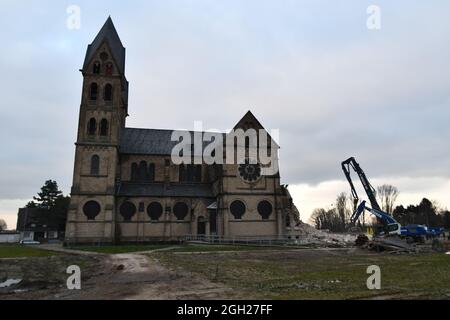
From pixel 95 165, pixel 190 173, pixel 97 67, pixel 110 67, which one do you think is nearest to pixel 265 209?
pixel 190 173

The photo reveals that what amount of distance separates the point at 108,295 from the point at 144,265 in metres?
9.82

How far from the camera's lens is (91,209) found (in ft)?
144

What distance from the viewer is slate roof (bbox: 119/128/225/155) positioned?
51156 millimetres

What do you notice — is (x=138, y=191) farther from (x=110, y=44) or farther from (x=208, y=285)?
(x=208, y=285)

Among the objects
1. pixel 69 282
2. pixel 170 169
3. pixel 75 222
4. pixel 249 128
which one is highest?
pixel 249 128

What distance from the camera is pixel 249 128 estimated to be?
4816 centimetres

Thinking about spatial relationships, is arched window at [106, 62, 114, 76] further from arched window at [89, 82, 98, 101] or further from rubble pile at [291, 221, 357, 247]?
rubble pile at [291, 221, 357, 247]

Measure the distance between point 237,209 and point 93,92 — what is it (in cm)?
2519

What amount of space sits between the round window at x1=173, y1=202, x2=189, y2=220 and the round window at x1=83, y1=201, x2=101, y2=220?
31.8ft

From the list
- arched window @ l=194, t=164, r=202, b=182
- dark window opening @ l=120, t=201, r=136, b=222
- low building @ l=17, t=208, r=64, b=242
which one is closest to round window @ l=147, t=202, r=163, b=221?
dark window opening @ l=120, t=201, r=136, b=222

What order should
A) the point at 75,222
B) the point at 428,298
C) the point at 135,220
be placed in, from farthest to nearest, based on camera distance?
the point at 135,220 < the point at 75,222 < the point at 428,298

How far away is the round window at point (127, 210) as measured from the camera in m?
45.9
